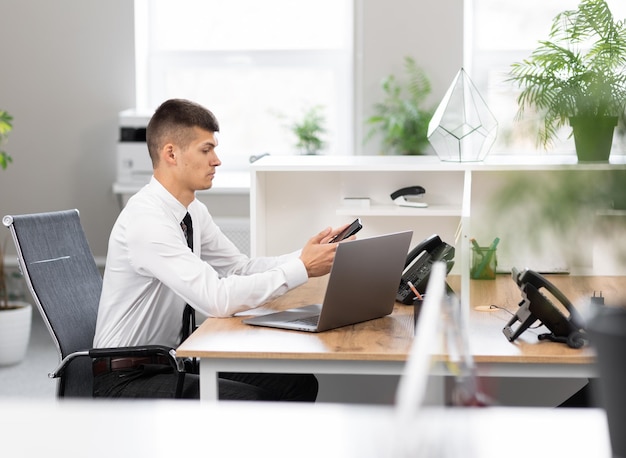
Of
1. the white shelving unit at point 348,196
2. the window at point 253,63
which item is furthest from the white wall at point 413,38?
the white shelving unit at point 348,196

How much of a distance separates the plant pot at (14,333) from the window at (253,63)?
1.72 meters

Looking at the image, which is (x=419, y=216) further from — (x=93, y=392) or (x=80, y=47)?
(x=80, y=47)

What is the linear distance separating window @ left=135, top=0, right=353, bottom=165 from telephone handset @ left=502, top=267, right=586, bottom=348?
11.7 ft

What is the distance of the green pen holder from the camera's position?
2.85 metres

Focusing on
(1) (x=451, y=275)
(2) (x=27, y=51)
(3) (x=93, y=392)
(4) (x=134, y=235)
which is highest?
(2) (x=27, y=51)

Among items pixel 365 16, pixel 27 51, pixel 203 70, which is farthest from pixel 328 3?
pixel 27 51

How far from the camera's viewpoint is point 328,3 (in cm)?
550

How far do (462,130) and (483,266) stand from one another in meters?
0.46

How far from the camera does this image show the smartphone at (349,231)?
2.41 metres

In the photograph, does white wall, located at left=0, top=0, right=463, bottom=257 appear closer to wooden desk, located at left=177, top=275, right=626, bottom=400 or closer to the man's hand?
the man's hand

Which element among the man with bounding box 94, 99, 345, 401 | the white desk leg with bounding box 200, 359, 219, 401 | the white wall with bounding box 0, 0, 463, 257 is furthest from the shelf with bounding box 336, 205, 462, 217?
the white wall with bounding box 0, 0, 463, 257

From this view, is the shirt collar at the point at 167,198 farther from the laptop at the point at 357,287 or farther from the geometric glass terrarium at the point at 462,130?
the geometric glass terrarium at the point at 462,130

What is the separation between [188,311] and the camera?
250 cm

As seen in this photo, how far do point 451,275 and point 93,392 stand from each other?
1.26 meters
